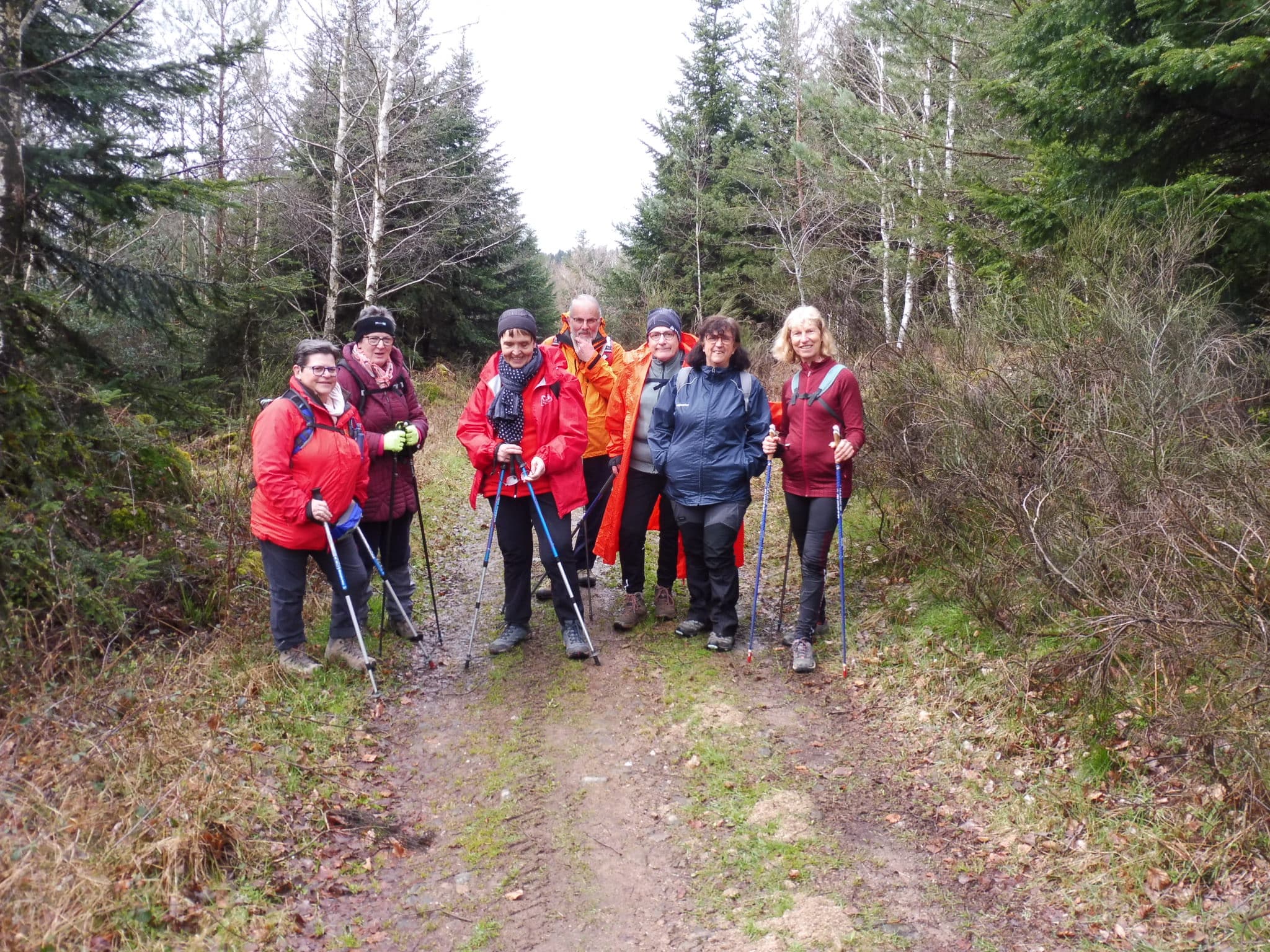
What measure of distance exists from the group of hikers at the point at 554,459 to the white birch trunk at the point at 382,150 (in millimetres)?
8704

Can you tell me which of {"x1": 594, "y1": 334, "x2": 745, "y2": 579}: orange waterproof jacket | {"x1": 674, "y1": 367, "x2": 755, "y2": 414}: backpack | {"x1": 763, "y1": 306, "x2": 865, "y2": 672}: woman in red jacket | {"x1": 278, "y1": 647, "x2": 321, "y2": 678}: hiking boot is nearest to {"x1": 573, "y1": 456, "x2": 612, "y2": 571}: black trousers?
{"x1": 594, "y1": 334, "x2": 745, "y2": 579}: orange waterproof jacket

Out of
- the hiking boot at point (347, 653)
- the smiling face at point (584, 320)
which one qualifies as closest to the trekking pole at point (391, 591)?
the hiking boot at point (347, 653)

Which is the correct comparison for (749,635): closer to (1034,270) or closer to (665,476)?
(665,476)

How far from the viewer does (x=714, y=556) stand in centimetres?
589

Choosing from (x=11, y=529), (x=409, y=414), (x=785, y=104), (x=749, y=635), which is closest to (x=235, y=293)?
(x=409, y=414)

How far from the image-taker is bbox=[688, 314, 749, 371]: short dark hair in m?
5.70

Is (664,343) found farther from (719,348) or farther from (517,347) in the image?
(517,347)

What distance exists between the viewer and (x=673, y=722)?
5070 mm

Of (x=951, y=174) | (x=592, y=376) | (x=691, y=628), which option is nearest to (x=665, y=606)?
(x=691, y=628)

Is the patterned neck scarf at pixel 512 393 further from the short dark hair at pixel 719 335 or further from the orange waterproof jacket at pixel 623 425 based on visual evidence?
→ the short dark hair at pixel 719 335

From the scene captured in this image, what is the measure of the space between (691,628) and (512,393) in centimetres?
218

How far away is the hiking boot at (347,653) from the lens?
552cm

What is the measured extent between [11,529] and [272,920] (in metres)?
2.50

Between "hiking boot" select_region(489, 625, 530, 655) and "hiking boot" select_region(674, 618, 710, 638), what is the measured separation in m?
1.14
